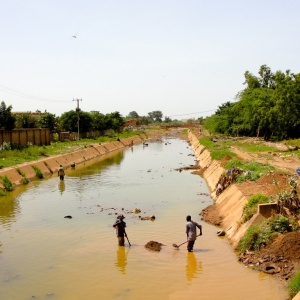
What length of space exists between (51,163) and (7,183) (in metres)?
10.7

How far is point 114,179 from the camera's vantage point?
34.2 metres

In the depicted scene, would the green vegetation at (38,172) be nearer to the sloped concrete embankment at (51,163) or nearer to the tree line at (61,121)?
the sloped concrete embankment at (51,163)

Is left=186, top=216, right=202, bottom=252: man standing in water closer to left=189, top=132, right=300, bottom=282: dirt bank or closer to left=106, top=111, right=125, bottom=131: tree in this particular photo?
left=189, top=132, right=300, bottom=282: dirt bank

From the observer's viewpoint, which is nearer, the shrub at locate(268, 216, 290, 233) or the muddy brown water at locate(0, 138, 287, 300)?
the muddy brown water at locate(0, 138, 287, 300)

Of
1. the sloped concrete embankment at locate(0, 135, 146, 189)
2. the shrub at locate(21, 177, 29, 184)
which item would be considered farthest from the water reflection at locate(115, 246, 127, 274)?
the shrub at locate(21, 177, 29, 184)

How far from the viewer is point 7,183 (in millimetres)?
28688

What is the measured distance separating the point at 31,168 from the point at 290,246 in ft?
85.1

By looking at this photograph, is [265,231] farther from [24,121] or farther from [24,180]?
[24,121]

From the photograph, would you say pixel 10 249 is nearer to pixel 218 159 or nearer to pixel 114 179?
pixel 114 179

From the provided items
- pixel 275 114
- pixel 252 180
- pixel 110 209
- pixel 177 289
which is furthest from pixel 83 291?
pixel 275 114

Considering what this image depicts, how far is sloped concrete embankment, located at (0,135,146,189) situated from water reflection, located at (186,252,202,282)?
17689 millimetres

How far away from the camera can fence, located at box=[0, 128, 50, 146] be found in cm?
4370

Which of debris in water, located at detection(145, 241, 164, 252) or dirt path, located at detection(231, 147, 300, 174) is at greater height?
dirt path, located at detection(231, 147, 300, 174)

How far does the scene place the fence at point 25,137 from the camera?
143ft
